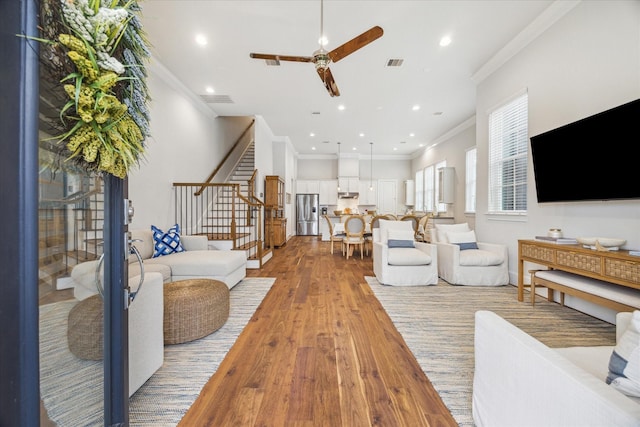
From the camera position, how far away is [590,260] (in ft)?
7.64

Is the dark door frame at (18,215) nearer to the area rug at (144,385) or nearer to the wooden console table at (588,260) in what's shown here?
the area rug at (144,385)

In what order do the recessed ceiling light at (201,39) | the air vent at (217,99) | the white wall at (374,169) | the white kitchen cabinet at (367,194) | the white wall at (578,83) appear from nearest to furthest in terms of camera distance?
the white wall at (578,83) → the recessed ceiling light at (201,39) → the air vent at (217,99) → the white kitchen cabinet at (367,194) → the white wall at (374,169)

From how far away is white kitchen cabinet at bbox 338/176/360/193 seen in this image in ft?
34.0

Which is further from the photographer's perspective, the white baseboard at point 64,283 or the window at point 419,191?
the window at point 419,191

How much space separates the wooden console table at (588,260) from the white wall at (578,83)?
0.41 metres

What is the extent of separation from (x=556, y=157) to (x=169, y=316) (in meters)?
4.27

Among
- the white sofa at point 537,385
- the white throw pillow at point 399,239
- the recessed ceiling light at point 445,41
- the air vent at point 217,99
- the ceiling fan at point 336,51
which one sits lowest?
the white sofa at point 537,385

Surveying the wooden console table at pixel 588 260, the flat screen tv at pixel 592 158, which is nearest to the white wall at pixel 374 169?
the flat screen tv at pixel 592 158

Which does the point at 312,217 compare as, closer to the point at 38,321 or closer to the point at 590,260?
the point at 590,260

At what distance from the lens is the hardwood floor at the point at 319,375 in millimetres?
1429

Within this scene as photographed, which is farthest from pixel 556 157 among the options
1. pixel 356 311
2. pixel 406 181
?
pixel 406 181

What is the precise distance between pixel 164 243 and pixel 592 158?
16.7ft

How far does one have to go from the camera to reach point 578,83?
2834 mm

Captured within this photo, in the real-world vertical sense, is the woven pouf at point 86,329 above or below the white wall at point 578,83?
below
